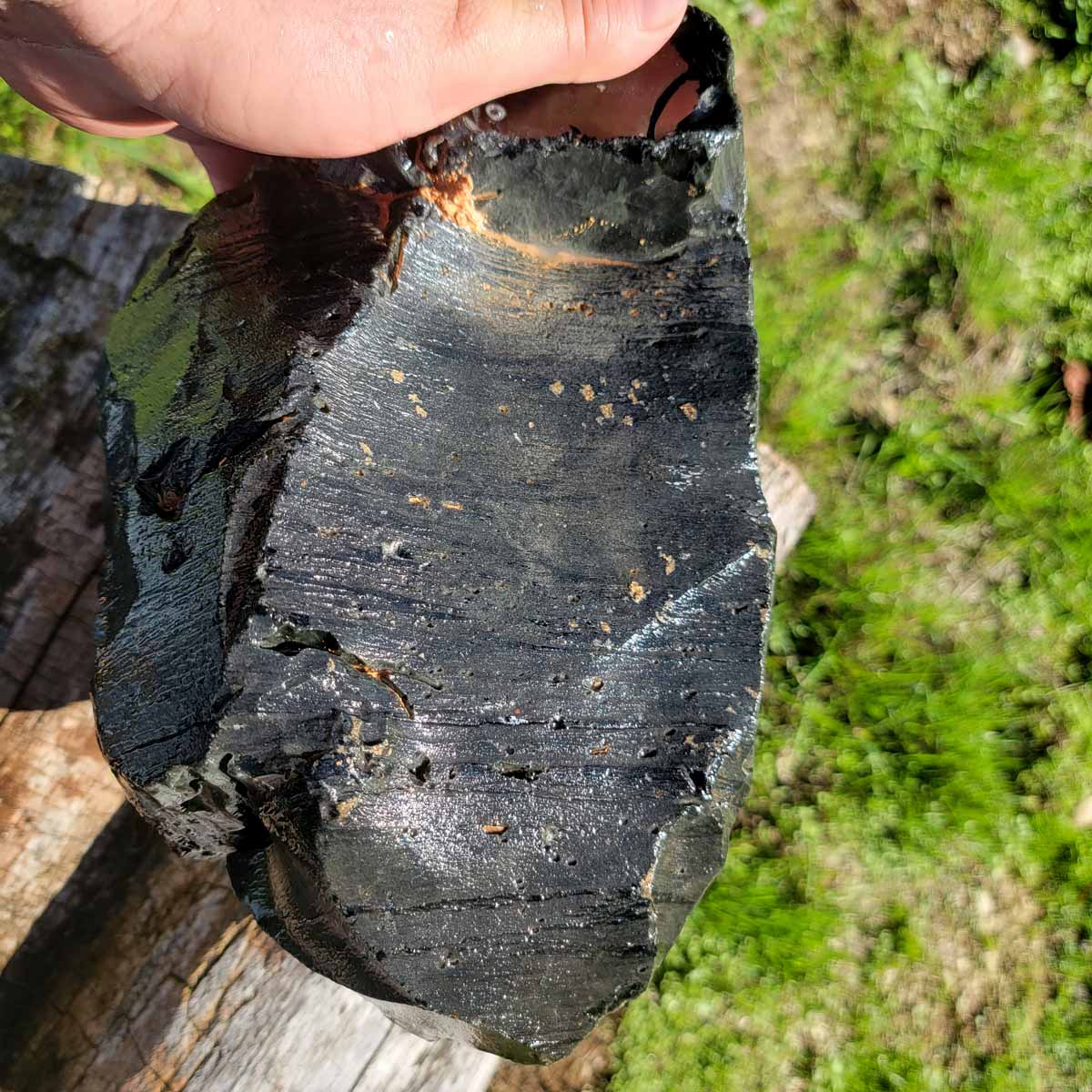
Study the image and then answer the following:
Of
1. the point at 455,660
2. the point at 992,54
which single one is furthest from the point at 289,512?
the point at 992,54

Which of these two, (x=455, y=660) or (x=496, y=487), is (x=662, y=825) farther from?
(x=496, y=487)

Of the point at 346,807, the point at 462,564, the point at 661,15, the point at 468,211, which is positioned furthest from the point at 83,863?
the point at 661,15

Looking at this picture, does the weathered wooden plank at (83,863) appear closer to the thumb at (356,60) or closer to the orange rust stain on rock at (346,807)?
the orange rust stain on rock at (346,807)

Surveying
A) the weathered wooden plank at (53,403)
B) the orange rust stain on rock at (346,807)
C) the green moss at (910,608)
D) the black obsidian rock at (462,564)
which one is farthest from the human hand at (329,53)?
the green moss at (910,608)

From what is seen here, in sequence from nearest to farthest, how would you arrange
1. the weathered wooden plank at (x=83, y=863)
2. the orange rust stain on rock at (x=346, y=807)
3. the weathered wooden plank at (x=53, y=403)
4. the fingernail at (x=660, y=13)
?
the orange rust stain on rock at (x=346, y=807)
the fingernail at (x=660, y=13)
the weathered wooden plank at (x=83, y=863)
the weathered wooden plank at (x=53, y=403)

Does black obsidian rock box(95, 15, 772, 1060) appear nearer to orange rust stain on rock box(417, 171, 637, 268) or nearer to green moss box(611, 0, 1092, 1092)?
orange rust stain on rock box(417, 171, 637, 268)

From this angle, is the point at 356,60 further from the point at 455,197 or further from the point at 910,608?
the point at 910,608
